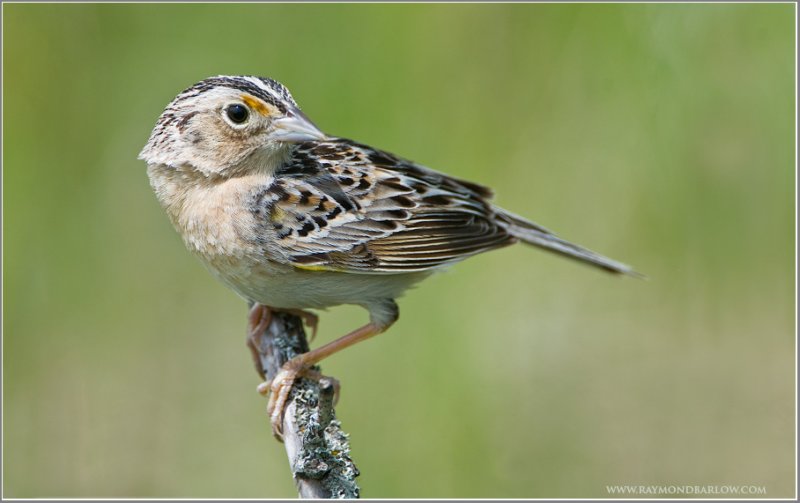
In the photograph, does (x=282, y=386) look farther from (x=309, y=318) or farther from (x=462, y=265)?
(x=462, y=265)

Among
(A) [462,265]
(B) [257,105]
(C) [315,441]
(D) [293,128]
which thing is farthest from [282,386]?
(A) [462,265]

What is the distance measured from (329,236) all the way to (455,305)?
3072 millimetres

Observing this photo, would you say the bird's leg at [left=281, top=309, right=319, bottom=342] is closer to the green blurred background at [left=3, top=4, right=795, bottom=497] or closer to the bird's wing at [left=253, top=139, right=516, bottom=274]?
the bird's wing at [left=253, top=139, right=516, bottom=274]

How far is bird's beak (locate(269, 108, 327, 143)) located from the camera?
5.07 meters

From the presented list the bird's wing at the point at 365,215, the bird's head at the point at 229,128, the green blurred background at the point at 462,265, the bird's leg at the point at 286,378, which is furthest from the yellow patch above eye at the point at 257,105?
the green blurred background at the point at 462,265

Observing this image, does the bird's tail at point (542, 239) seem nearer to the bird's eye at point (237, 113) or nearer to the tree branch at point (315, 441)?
the tree branch at point (315, 441)

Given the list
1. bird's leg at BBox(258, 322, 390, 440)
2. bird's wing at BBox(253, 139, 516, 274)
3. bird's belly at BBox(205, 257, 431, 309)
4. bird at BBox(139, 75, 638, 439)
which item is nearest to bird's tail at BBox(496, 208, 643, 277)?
bird's wing at BBox(253, 139, 516, 274)

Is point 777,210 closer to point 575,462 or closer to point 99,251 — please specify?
point 575,462

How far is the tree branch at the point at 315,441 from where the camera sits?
437 centimetres

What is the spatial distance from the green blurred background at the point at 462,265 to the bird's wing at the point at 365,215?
205 cm

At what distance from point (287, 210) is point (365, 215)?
1.76 ft

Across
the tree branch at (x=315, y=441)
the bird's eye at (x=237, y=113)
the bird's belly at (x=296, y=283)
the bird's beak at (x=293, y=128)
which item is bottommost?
the tree branch at (x=315, y=441)

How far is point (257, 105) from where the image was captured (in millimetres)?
5125

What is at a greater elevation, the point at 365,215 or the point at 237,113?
the point at 237,113
